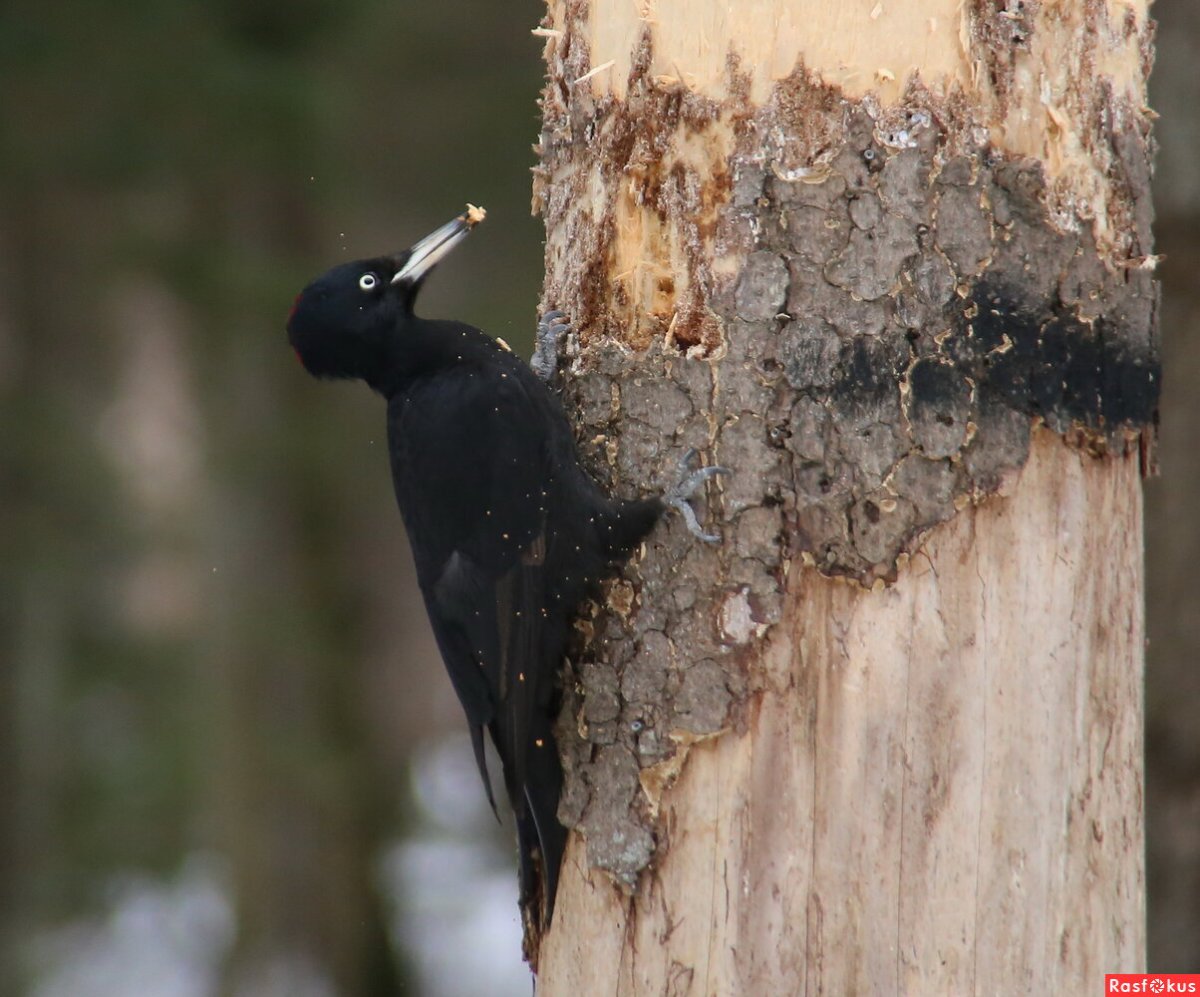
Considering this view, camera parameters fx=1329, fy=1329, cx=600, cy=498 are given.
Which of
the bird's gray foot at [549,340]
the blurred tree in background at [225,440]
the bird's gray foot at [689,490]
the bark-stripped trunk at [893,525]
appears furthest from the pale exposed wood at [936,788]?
the blurred tree in background at [225,440]

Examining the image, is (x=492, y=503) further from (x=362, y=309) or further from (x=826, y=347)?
(x=826, y=347)

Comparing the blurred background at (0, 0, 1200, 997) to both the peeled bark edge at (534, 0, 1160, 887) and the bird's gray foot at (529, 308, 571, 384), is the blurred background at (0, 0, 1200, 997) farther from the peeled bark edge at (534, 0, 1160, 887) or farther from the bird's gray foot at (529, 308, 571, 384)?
the peeled bark edge at (534, 0, 1160, 887)

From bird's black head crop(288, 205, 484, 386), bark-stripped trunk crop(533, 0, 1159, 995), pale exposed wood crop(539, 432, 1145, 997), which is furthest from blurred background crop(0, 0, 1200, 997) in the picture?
pale exposed wood crop(539, 432, 1145, 997)

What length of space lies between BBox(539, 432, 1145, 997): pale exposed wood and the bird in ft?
1.20

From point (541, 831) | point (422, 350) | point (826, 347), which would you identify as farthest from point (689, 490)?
point (422, 350)

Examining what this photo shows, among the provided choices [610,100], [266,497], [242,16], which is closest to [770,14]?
[610,100]

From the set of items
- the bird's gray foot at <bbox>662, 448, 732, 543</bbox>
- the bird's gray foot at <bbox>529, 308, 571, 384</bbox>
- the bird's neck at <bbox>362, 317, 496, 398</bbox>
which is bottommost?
the bird's gray foot at <bbox>662, 448, 732, 543</bbox>

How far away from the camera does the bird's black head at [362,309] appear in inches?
137

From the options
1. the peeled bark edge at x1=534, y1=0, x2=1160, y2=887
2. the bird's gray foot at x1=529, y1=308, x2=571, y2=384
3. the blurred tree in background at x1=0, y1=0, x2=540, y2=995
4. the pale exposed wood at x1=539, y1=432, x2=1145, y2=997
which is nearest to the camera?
the pale exposed wood at x1=539, y1=432, x2=1145, y2=997

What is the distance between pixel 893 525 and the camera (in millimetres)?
2371

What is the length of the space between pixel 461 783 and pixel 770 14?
6.60 metres

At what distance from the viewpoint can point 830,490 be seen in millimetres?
2412

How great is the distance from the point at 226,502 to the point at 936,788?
16.4 feet

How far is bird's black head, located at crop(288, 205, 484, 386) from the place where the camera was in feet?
11.4
